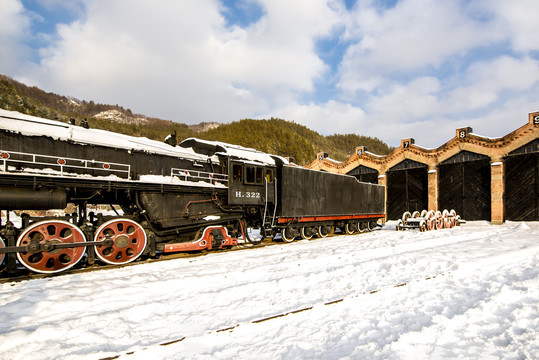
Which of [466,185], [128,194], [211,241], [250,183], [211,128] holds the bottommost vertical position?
[211,241]

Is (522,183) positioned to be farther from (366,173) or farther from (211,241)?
(211,241)

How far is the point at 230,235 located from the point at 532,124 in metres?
20.9

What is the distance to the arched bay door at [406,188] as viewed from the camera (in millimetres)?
24559

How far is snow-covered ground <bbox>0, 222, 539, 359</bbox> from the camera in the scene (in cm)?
338

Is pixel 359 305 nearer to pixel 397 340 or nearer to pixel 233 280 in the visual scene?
pixel 397 340

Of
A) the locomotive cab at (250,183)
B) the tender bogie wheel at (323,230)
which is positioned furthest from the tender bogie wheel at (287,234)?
the tender bogie wheel at (323,230)

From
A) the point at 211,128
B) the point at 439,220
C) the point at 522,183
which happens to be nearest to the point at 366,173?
the point at 439,220

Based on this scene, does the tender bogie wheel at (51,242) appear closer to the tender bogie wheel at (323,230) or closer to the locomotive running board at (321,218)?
the locomotive running board at (321,218)

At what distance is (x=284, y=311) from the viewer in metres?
4.58

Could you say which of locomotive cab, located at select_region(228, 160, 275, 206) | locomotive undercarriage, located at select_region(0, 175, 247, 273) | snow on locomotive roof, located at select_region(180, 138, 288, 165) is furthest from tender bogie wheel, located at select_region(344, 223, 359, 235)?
locomotive undercarriage, located at select_region(0, 175, 247, 273)

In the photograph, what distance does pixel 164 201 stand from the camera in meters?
9.13

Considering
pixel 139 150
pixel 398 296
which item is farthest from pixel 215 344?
pixel 139 150

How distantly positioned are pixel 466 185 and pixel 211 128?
89.2 metres

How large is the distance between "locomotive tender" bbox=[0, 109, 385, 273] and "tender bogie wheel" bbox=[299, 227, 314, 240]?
0.07 meters
